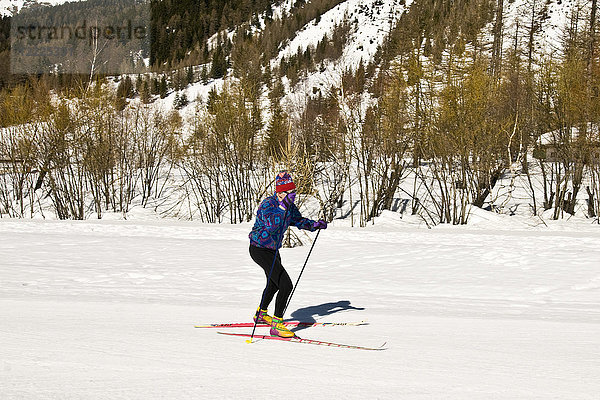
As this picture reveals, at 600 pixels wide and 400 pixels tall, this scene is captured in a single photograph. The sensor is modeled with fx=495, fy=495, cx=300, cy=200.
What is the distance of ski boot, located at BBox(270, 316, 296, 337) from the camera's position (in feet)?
18.6

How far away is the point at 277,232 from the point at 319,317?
1.88m

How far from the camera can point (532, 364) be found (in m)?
4.77

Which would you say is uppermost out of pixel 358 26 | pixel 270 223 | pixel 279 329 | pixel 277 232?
pixel 358 26

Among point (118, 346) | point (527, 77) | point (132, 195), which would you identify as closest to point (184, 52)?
point (132, 195)

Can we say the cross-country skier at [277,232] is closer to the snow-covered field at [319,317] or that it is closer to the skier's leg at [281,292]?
the skier's leg at [281,292]

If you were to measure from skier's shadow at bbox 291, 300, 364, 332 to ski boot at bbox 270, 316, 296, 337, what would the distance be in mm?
1134

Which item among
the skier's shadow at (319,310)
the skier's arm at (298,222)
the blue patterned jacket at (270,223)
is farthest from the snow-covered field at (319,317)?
the skier's arm at (298,222)

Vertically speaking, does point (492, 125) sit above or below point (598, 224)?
above

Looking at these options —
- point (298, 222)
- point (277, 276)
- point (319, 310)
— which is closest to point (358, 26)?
point (319, 310)

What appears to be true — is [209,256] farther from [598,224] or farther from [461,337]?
[598,224]

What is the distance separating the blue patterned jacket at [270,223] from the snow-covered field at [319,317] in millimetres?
1141

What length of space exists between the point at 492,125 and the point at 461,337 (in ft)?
54.2

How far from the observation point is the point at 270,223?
225 inches

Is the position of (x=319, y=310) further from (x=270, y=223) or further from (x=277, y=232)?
(x=270, y=223)
